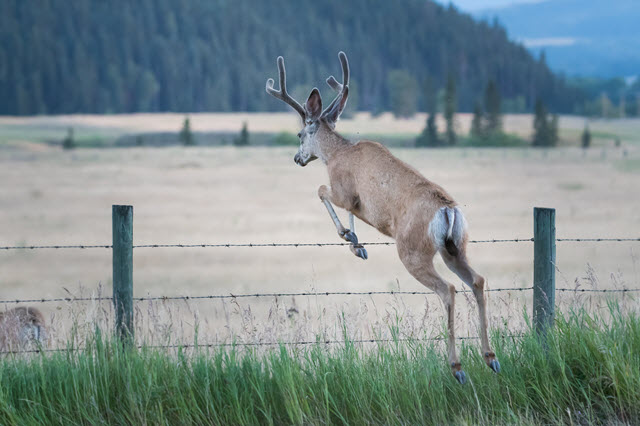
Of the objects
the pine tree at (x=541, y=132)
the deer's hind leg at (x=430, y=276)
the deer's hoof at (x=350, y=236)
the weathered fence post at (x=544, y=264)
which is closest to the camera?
the deer's hind leg at (x=430, y=276)

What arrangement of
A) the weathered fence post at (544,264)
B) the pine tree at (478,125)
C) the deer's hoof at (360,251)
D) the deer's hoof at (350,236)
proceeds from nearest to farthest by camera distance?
the deer's hoof at (360,251) < the deer's hoof at (350,236) < the weathered fence post at (544,264) < the pine tree at (478,125)

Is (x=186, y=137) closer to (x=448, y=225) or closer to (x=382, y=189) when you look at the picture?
(x=382, y=189)

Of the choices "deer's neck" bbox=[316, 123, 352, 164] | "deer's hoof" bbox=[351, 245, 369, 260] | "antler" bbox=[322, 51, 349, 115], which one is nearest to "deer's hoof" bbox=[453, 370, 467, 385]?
"deer's hoof" bbox=[351, 245, 369, 260]

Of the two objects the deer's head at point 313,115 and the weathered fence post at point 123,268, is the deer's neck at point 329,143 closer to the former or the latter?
the deer's head at point 313,115

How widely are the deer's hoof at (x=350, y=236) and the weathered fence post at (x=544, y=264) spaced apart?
140 centimetres

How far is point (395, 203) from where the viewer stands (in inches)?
239

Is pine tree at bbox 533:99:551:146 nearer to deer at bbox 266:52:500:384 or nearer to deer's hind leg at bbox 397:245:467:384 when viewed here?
deer at bbox 266:52:500:384

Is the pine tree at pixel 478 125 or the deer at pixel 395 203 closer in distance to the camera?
the deer at pixel 395 203

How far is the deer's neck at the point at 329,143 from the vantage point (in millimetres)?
Result: 7152

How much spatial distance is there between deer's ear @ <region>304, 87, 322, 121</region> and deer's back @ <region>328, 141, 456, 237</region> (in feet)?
2.05

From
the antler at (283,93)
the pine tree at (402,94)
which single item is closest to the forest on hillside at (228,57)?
the pine tree at (402,94)

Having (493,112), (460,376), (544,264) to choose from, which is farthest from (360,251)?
(493,112)

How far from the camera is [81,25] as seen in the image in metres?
128

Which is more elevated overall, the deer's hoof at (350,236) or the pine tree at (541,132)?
the pine tree at (541,132)
